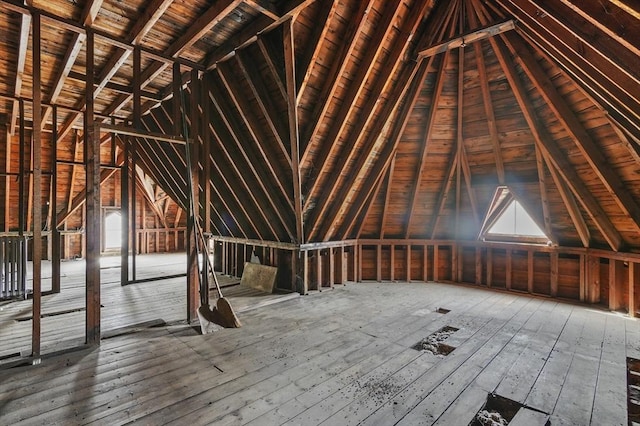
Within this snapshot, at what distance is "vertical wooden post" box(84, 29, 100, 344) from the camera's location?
353 centimetres

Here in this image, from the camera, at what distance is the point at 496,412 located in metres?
2.40

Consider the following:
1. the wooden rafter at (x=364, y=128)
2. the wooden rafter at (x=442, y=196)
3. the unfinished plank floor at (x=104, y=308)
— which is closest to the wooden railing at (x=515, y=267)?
the wooden rafter at (x=442, y=196)

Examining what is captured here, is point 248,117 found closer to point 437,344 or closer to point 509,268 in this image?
point 437,344

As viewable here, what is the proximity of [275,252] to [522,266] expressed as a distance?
5077 millimetres

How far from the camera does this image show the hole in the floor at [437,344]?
3477 mm

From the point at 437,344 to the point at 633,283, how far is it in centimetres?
379

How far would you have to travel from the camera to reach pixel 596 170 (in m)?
4.35

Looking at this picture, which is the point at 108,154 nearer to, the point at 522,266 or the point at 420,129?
the point at 420,129

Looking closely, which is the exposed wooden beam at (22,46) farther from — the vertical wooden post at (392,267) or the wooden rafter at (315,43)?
the vertical wooden post at (392,267)

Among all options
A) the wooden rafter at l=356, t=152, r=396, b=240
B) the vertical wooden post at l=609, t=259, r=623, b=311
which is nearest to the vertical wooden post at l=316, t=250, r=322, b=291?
the wooden rafter at l=356, t=152, r=396, b=240

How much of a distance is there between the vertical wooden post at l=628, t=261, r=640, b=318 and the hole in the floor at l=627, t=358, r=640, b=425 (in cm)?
207

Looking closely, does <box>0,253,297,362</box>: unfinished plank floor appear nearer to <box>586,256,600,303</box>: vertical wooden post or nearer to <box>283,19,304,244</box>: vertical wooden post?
<box>283,19,304,244</box>: vertical wooden post

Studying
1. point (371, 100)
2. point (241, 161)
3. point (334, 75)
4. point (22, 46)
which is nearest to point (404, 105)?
point (371, 100)

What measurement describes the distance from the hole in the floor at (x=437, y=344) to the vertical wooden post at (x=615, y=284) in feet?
10.4
